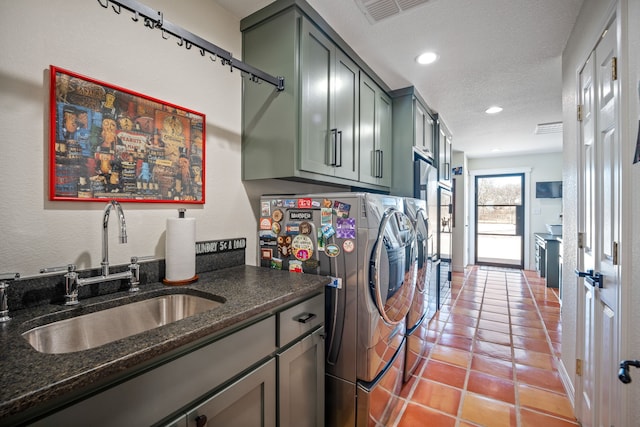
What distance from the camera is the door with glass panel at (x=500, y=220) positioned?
20.3 feet

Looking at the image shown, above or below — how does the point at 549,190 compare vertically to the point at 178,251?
above

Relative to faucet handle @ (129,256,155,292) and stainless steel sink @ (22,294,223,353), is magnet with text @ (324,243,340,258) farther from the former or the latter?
faucet handle @ (129,256,155,292)

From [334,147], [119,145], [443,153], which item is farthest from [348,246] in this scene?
[443,153]

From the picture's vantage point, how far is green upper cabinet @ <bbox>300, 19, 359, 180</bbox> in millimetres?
1658

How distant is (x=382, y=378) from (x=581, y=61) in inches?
87.6

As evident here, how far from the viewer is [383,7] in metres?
1.67

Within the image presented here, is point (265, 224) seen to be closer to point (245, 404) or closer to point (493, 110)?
point (245, 404)

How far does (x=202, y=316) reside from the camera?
94 cm

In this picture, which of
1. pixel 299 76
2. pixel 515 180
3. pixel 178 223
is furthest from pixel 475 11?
pixel 515 180

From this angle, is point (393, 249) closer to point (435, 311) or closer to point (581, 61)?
point (581, 61)

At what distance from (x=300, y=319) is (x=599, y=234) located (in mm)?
1524

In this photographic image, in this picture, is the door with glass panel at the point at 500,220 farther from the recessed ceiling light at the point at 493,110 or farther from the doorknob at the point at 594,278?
the doorknob at the point at 594,278

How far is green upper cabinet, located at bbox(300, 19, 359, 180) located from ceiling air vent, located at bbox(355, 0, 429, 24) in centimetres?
29

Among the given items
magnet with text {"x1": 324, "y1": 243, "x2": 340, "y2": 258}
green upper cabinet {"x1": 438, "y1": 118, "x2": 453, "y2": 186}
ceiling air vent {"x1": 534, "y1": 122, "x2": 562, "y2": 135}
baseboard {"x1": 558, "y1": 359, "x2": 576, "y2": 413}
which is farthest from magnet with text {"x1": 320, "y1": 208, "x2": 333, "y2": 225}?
ceiling air vent {"x1": 534, "y1": 122, "x2": 562, "y2": 135}
